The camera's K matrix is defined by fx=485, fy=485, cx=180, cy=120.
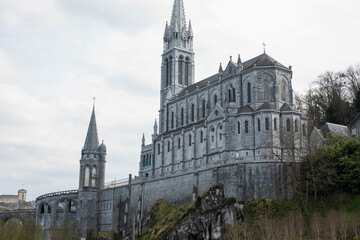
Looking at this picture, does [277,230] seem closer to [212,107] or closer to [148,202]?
[148,202]

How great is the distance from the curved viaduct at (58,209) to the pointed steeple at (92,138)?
24.8 ft

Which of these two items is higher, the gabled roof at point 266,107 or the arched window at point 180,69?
the arched window at point 180,69

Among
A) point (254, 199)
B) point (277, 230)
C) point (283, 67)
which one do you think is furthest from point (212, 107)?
point (277, 230)

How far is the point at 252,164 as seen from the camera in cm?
5172

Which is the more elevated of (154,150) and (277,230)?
(154,150)

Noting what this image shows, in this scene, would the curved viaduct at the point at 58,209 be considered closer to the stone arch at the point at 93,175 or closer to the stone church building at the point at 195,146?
the stone church building at the point at 195,146

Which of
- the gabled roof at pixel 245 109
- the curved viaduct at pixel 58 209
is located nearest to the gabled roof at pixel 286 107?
the gabled roof at pixel 245 109

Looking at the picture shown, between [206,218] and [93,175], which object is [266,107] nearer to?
[206,218]

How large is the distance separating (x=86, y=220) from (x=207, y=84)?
2786cm

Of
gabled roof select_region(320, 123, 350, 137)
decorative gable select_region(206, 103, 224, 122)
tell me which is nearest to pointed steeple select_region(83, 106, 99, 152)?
decorative gable select_region(206, 103, 224, 122)

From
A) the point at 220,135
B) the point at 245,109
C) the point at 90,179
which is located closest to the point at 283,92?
the point at 245,109

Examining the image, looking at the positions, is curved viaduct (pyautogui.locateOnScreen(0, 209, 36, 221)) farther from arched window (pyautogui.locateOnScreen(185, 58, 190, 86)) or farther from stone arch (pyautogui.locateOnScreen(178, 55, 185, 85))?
arched window (pyautogui.locateOnScreen(185, 58, 190, 86))

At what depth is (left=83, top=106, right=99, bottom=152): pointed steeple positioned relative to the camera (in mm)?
80719

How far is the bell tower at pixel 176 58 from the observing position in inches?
3334
